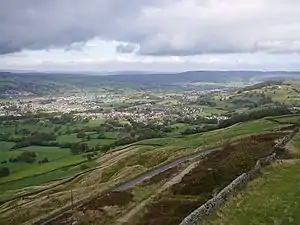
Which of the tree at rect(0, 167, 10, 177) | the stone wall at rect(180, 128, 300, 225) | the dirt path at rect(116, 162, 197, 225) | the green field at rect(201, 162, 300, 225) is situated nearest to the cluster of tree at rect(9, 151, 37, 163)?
the tree at rect(0, 167, 10, 177)

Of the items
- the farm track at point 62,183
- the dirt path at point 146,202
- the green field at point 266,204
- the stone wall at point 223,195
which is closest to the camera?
the stone wall at point 223,195

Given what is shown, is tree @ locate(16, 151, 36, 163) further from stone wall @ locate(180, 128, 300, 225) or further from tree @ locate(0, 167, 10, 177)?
stone wall @ locate(180, 128, 300, 225)

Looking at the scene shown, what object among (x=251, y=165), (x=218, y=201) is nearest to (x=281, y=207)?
(x=218, y=201)

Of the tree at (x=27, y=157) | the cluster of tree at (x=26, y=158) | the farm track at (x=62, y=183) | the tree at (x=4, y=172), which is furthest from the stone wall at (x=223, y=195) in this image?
the cluster of tree at (x=26, y=158)

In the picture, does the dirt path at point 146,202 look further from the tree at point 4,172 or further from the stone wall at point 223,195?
the tree at point 4,172

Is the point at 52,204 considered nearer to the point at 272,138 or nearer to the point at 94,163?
the point at 272,138

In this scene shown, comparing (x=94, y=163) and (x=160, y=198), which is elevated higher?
(x=160, y=198)

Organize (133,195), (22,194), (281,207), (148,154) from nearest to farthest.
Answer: (281,207)
(133,195)
(22,194)
(148,154)

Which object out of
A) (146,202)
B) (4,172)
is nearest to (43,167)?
(4,172)
